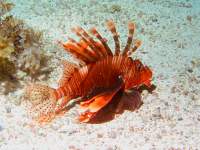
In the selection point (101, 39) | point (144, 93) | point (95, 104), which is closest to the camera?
point (95, 104)

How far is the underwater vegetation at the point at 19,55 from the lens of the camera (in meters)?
4.41

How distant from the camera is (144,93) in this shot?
178 inches

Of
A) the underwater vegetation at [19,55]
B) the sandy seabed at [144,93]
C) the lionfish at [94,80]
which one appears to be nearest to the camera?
the sandy seabed at [144,93]

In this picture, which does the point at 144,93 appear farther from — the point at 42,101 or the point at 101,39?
the point at 42,101

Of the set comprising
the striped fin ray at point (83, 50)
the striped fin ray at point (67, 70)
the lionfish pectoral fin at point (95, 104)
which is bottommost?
the lionfish pectoral fin at point (95, 104)

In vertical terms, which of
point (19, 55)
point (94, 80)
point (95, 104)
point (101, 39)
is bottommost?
point (95, 104)

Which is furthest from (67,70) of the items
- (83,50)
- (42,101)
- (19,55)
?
(19,55)

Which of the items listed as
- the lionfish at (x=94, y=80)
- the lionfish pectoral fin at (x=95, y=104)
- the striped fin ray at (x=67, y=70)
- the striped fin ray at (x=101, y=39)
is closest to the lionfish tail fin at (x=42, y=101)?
the lionfish at (x=94, y=80)

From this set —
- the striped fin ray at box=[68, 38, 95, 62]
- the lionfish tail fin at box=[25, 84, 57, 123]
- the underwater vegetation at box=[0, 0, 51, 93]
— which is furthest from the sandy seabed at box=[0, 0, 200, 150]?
the striped fin ray at box=[68, 38, 95, 62]

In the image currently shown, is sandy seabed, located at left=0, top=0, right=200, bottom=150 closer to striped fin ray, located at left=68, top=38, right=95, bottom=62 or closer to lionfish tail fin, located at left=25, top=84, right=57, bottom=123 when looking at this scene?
lionfish tail fin, located at left=25, top=84, right=57, bottom=123

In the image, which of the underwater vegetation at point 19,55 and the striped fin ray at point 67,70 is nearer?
the striped fin ray at point 67,70

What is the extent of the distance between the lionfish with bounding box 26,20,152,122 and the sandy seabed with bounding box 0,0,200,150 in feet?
0.43

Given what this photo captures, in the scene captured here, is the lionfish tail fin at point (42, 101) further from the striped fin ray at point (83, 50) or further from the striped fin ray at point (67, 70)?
the striped fin ray at point (83, 50)

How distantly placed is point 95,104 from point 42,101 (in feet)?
1.83
